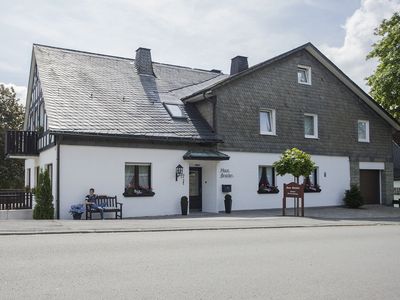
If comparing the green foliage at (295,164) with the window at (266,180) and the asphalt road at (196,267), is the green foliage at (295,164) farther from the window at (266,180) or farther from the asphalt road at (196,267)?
the asphalt road at (196,267)

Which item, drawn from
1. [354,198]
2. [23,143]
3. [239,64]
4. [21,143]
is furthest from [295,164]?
[21,143]

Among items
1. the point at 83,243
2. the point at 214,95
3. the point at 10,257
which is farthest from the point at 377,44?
the point at 10,257

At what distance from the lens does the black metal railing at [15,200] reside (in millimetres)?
20797

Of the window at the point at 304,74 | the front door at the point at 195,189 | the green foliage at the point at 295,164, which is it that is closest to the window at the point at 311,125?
the window at the point at 304,74

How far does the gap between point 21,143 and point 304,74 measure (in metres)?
14.9

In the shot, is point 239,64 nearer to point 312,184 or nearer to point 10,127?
point 312,184

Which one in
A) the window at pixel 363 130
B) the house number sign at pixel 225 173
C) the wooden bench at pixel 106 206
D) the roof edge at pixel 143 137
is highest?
the window at pixel 363 130

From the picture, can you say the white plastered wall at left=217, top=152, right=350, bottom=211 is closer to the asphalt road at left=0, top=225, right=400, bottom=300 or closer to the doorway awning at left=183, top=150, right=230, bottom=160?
the doorway awning at left=183, top=150, right=230, bottom=160

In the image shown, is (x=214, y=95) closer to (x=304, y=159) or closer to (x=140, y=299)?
(x=304, y=159)

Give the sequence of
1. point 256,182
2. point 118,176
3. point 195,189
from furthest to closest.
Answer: point 256,182 < point 195,189 < point 118,176

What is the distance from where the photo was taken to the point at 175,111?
22.7 meters

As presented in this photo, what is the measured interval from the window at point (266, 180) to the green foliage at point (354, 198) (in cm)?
447

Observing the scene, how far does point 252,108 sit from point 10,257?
654 inches

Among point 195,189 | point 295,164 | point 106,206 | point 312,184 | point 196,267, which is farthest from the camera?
point 312,184
